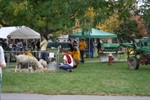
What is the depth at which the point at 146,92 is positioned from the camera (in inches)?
409

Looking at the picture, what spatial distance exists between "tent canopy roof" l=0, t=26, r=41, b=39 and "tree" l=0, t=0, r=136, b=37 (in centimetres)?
579

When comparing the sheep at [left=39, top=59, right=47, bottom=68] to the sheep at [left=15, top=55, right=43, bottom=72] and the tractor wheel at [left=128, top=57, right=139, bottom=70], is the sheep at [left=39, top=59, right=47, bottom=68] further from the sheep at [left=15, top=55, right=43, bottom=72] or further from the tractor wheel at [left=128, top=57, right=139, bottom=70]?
the tractor wheel at [left=128, top=57, right=139, bottom=70]

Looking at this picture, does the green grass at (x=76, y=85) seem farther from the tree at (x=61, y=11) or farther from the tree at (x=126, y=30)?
the tree at (x=126, y=30)

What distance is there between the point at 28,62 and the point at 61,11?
300 cm

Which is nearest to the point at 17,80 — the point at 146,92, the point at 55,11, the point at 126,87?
the point at 126,87

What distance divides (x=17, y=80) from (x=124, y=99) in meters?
4.75

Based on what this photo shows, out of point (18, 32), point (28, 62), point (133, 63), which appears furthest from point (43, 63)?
point (18, 32)

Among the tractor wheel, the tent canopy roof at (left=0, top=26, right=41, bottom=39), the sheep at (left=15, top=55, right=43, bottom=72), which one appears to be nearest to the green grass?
the sheep at (left=15, top=55, right=43, bottom=72)

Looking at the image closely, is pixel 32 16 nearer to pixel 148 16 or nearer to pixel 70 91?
pixel 148 16

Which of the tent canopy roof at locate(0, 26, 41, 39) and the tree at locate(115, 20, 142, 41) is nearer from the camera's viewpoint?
the tent canopy roof at locate(0, 26, 41, 39)

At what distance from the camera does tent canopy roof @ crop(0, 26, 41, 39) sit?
2611 cm

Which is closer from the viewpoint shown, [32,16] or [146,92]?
[146,92]

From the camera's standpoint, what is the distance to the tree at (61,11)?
45.9 feet

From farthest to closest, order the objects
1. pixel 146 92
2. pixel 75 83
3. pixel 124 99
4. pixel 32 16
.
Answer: pixel 32 16 < pixel 75 83 < pixel 146 92 < pixel 124 99
